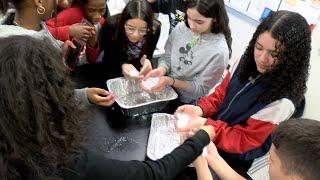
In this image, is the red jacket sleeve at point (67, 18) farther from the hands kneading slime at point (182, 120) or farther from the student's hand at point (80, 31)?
the hands kneading slime at point (182, 120)

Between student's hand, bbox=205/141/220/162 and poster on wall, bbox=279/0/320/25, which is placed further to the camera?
poster on wall, bbox=279/0/320/25

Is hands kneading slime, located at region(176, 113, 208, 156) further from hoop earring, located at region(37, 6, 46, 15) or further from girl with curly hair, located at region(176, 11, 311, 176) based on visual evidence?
hoop earring, located at region(37, 6, 46, 15)

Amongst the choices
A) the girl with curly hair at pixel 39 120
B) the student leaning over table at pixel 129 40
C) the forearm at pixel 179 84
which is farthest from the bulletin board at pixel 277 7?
the girl with curly hair at pixel 39 120

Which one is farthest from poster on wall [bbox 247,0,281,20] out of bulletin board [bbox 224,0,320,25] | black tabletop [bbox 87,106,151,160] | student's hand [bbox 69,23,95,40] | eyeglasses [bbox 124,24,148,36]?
black tabletop [bbox 87,106,151,160]

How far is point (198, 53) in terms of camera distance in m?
1.49

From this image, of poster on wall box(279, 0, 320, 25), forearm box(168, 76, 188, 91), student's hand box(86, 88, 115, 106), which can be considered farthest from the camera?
poster on wall box(279, 0, 320, 25)

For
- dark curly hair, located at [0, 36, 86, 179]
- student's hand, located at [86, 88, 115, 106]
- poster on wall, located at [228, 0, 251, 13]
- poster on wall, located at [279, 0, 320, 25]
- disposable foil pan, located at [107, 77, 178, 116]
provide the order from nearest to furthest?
dark curly hair, located at [0, 36, 86, 179]
student's hand, located at [86, 88, 115, 106]
disposable foil pan, located at [107, 77, 178, 116]
poster on wall, located at [279, 0, 320, 25]
poster on wall, located at [228, 0, 251, 13]

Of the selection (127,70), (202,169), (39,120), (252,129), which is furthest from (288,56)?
(39,120)

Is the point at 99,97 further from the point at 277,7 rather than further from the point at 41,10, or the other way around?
the point at 277,7

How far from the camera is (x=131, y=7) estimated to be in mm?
1539

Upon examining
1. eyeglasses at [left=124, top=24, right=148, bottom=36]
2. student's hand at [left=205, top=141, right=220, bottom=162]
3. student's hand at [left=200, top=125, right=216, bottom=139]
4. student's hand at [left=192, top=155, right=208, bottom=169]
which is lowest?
student's hand at [left=205, top=141, right=220, bottom=162]

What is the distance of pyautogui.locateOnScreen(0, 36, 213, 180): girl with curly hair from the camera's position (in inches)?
22.6

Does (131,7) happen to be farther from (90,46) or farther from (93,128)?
(93,128)

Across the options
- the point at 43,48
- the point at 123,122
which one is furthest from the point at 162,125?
the point at 43,48
